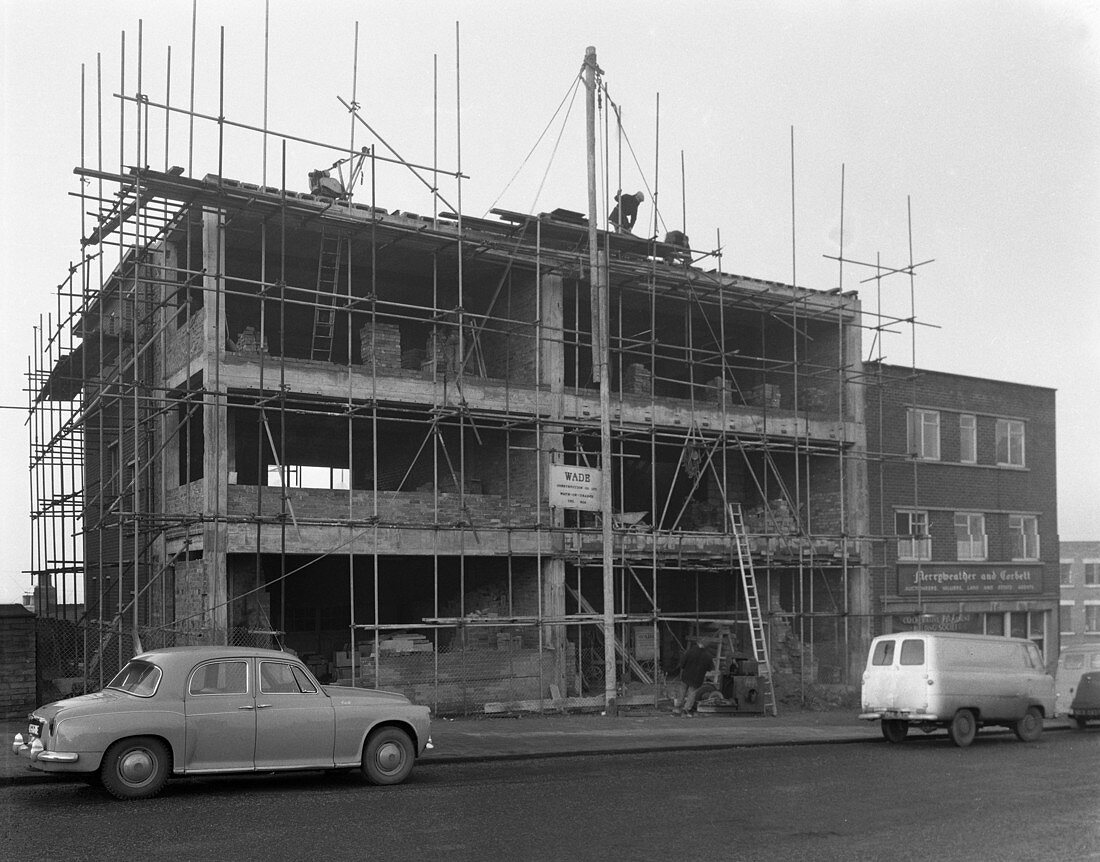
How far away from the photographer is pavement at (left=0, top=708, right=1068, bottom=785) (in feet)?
54.2

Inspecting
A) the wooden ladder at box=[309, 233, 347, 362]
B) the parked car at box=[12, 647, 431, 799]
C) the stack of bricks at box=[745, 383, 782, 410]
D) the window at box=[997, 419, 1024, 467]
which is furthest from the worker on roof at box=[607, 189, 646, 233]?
the parked car at box=[12, 647, 431, 799]

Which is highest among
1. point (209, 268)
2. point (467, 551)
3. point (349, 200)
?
point (349, 200)

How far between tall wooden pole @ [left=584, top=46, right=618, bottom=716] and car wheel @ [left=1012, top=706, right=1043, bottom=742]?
22.4 ft

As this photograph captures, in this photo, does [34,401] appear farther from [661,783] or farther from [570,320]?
[661,783]

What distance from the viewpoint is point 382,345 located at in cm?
2445

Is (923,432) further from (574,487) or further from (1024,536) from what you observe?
(574,487)

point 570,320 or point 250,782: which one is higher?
point 570,320

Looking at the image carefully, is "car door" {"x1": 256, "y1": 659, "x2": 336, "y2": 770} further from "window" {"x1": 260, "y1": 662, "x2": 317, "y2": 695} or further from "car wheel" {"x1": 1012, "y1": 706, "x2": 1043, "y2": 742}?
"car wheel" {"x1": 1012, "y1": 706, "x2": 1043, "y2": 742}

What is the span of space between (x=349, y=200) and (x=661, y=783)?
1378cm

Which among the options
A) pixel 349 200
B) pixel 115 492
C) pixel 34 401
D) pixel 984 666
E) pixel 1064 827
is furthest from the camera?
pixel 34 401

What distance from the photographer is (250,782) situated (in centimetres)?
1412

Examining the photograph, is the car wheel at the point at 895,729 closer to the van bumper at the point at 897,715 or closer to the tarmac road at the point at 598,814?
the van bumper at the point at 897,715

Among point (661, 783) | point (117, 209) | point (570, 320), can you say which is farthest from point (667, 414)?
point (661, 783)

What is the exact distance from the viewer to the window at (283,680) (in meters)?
13.4
